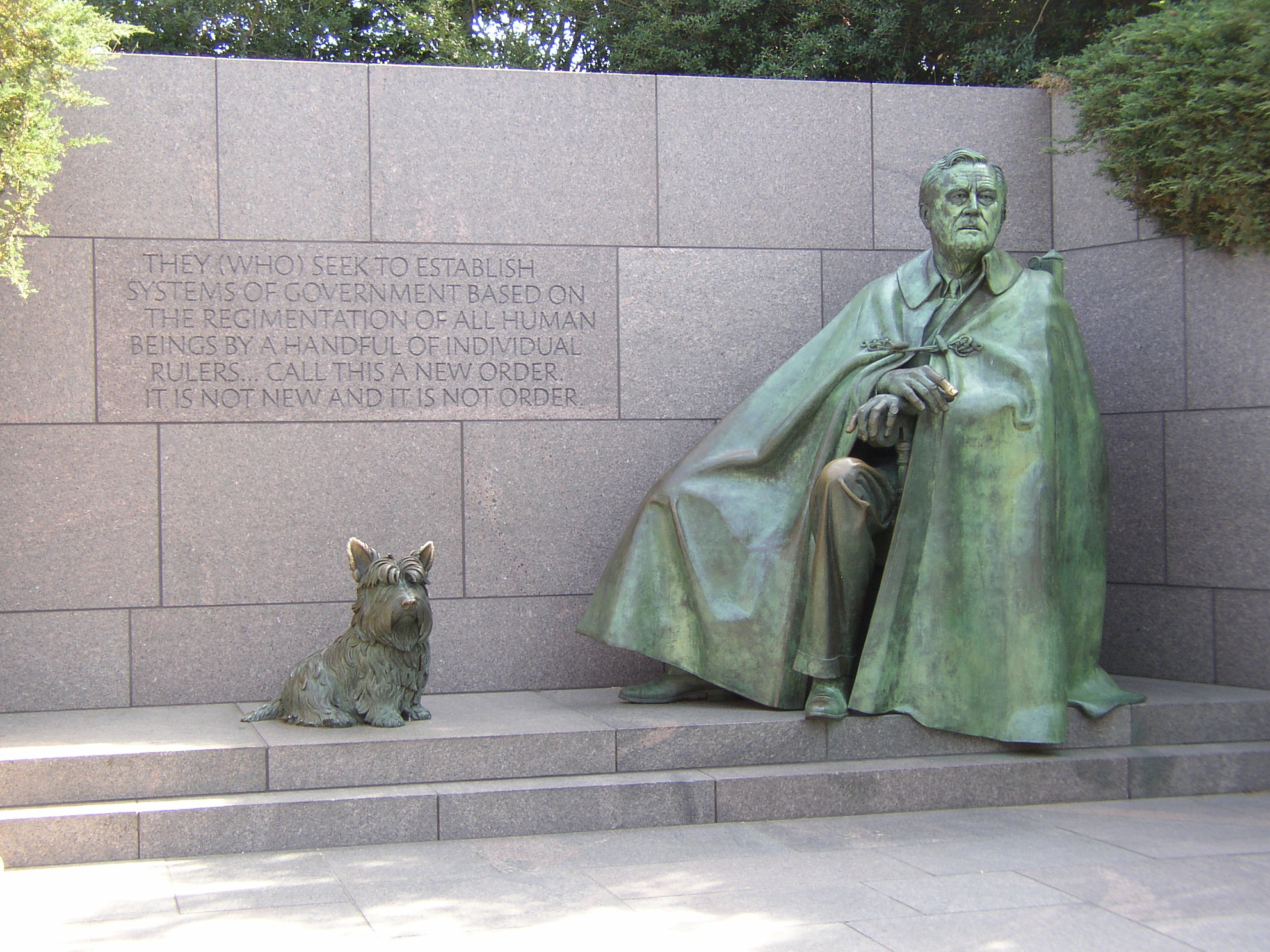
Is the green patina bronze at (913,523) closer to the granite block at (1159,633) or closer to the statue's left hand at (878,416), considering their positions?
the statue's left hand at (878,416)

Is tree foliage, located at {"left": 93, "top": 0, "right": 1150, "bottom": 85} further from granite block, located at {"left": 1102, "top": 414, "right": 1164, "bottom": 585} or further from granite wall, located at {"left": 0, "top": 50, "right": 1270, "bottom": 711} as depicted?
granite block, located at {"left": 1102, "top": 414, "right": 1164, "bottom": 585}

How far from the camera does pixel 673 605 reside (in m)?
6.08

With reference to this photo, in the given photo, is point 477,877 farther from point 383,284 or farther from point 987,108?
point 987,108

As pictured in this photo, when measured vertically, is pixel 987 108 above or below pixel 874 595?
above

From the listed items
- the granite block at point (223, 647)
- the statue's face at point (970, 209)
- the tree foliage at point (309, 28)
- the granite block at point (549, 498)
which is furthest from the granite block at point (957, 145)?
the tree foliage at point (309, 28)

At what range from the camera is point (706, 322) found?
7.27 meters

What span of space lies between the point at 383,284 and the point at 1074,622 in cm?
370

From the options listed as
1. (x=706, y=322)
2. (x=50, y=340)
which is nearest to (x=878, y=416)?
(x=706, y=322)

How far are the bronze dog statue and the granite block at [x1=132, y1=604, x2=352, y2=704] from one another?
3.20ft

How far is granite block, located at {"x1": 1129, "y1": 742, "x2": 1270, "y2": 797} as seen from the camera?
5734mm

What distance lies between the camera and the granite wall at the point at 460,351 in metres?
6.52

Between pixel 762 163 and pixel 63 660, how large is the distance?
438 centimetres

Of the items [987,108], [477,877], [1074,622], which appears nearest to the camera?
[477,877]

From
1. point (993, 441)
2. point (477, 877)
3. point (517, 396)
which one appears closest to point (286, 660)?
point (517, 396)
